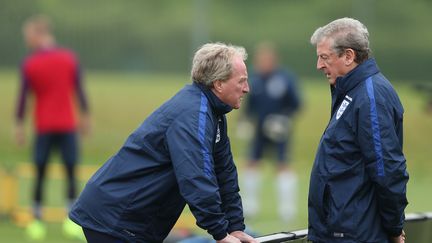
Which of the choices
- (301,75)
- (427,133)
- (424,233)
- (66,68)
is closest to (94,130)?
(301,75)

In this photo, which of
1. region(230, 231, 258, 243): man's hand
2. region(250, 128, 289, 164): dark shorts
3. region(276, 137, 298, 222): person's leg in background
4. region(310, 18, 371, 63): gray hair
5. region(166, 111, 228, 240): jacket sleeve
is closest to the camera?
region(166, 111, 228, 240): jacket sleeve

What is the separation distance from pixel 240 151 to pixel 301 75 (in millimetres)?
1778

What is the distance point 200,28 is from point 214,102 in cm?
1277

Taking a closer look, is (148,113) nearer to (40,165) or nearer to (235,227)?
(40,165)

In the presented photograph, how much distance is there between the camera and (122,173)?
19.0ft

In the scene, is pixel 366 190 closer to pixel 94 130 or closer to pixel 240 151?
pixel 240 151

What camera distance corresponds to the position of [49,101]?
12.5 meters

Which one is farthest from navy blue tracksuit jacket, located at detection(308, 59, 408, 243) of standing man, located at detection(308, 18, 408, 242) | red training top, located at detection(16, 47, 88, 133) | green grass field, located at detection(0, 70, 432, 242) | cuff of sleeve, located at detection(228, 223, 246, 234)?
green grass field, located at detection(0, 70, 432, 242)

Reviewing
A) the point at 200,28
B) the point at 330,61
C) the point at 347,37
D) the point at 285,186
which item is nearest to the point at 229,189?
the point at 330,61

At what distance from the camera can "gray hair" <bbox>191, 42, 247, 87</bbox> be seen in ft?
18.8

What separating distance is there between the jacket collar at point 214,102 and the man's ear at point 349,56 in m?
0.66

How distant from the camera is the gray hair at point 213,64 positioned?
18.8 feet

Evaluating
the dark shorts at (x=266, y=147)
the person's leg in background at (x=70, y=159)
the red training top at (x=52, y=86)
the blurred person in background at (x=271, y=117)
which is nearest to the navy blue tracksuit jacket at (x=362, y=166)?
the person's leg in background at (x=70, y=159)

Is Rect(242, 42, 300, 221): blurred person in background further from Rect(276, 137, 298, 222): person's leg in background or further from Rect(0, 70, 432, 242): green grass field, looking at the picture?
Rect(0, 70, 432, 242): green grass field
